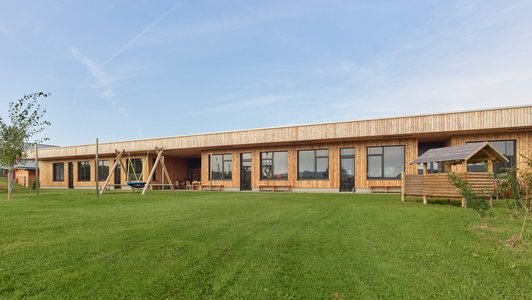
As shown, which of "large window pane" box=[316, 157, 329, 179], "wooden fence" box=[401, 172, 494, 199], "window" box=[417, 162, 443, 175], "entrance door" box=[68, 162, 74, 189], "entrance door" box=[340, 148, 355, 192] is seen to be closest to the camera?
"wooden fence" box=[401, 172, 494, 199]

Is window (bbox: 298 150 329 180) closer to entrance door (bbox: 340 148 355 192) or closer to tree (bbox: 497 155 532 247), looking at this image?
entrance door (bbox: 340 148 355 192)

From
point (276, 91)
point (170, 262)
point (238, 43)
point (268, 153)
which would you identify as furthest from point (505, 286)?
point (276, 91)

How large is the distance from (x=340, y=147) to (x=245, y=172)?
744 centimetres

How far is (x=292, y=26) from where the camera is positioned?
47.0ft

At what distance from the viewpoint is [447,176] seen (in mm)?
10188

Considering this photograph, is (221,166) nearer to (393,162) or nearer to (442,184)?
(393,162)

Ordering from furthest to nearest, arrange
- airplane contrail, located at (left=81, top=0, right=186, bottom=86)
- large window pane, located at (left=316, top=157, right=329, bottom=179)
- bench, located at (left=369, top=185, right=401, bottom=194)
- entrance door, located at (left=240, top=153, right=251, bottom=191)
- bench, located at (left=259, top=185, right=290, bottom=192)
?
entrance door, located at (left=240, top=153, right=251, bottom=191) < airplane contrail, located at (left=81, top=0, right=186, bottom=86) < bench, located at (left=259, top=185, right=290, bottom=192) < large window pane, located at (left=316, top=157, right=329, bottom=179) < bench, located at (left=369, top=185, right=401, bottom=194)

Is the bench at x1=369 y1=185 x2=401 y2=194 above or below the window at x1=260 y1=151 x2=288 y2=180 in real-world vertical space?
below

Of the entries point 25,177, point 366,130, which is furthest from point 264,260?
point 25,177

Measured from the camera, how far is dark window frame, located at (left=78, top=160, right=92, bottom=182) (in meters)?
29.9

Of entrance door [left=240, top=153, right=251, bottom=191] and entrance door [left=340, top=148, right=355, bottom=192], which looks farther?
entrance door [left=240, top=153, right=251, bottom=191]

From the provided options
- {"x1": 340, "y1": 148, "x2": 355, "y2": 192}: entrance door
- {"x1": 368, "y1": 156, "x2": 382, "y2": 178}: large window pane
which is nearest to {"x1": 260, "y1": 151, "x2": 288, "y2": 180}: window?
{"x1": 340, "y1": 148, "x2": 355, "y2": 192}: entrance door

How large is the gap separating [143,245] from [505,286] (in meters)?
4.82

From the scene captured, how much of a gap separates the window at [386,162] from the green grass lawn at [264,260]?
11.5 meters
